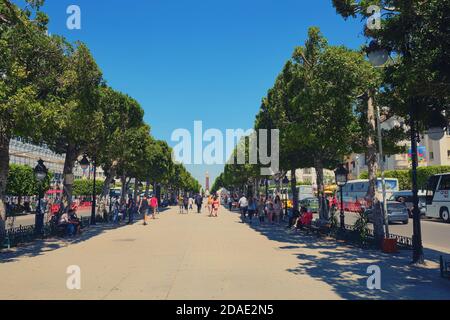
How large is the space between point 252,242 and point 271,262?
4.61 meters

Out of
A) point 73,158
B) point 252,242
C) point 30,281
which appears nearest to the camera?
point 30,281

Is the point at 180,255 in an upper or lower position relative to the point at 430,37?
lower

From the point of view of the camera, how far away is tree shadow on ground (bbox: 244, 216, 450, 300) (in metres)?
7.75

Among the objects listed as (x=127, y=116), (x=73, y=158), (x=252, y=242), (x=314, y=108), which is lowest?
(x=252, y=242)

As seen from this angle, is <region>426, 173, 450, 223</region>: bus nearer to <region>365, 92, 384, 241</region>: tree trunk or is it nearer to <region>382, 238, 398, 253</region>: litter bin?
<region>365, 92, 384, 241</region>: tree trunk

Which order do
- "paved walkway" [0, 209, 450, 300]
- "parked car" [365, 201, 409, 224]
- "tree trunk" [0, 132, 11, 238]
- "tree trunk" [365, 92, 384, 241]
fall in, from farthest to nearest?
"parked car" [365, 201, 409, 224], "tree trunk" [365, 92, 384, 241], "tree trunk" [0, 132, 11, 238], "paved walkway" [0, 209, 450, 300]

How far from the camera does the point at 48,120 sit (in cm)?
1166

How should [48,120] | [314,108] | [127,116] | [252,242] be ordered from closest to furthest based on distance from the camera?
[48,120], [314,108], [252,242], [127,116]

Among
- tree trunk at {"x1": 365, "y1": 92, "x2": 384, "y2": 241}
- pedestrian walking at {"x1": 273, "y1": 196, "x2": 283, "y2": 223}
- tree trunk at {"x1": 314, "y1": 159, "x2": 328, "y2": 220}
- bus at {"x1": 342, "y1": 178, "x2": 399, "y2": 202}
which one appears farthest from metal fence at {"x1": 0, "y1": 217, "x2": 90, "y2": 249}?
bus at {"x1": 342, "y1": 178, "x2": 399, "y2": 202}

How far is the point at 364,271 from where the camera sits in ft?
32.1

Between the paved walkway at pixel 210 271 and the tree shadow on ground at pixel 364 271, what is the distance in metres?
0.02

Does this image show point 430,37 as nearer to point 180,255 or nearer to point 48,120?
point 180,255

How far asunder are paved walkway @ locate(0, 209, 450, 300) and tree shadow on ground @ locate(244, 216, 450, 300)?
0.06 feet

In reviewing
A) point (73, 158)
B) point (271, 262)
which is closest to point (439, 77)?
point (271, 262)
